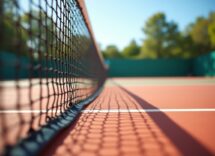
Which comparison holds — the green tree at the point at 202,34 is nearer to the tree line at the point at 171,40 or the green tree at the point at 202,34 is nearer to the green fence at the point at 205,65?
the tree line at the point at 171,40

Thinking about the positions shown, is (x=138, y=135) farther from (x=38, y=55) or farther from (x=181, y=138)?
(x=38, y=55)

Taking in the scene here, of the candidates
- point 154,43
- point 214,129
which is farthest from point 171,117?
point 154,43

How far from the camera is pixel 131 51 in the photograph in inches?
2298

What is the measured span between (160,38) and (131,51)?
60.9ft

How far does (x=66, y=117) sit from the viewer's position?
2.60 m

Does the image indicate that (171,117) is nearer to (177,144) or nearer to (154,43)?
(177,144)

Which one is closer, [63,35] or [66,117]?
[66,117]

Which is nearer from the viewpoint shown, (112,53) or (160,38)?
(160,38)

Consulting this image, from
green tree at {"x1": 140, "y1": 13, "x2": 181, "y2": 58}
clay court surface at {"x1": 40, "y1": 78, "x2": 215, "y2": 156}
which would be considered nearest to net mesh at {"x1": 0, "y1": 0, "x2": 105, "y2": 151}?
clay court surface at {"x1": 40, "y1": 78, "x2": 215, "y2": 156}

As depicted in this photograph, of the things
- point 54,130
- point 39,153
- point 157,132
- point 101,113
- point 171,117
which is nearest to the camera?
point 39,153

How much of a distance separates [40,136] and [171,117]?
1.52 metres

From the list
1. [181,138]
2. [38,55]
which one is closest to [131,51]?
[38,55]

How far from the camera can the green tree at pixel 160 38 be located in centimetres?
3988

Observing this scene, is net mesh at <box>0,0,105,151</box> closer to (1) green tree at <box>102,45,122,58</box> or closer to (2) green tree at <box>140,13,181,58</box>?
(2) green tree at <box>140,13,181,58</box>
